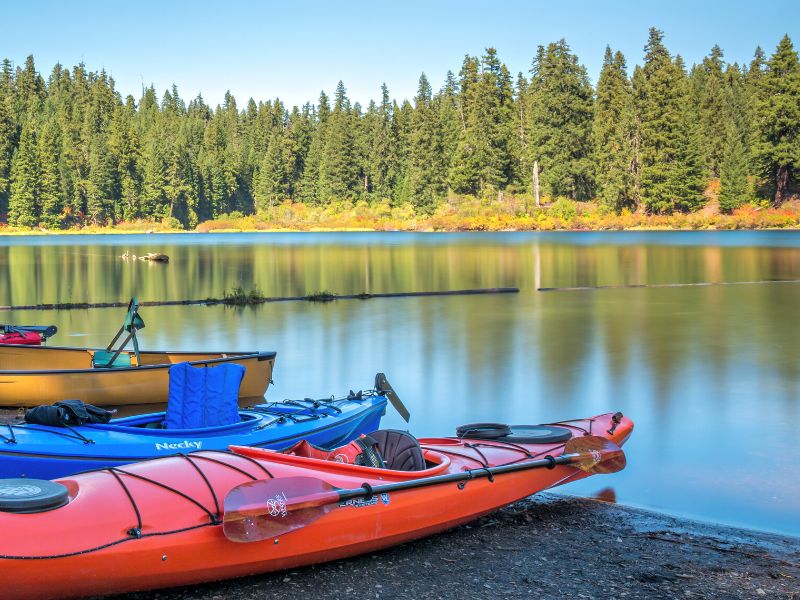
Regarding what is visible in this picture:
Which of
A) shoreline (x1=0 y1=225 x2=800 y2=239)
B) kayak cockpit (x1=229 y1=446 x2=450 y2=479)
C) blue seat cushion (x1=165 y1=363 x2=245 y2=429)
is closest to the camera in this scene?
kayak cockpit (x1=229 y1=446 x2=450 y2=479)

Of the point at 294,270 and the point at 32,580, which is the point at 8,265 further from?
the point at 32,580

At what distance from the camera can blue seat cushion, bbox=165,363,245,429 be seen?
27.1 feet

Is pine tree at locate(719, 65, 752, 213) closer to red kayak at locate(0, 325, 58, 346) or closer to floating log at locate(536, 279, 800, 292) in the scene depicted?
floating log at locate(536, 279, 800, 292)

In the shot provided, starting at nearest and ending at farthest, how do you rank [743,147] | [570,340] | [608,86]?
1. [570,340]
2. [743,147]
3. [608,86]

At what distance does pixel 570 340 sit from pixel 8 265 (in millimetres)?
38466

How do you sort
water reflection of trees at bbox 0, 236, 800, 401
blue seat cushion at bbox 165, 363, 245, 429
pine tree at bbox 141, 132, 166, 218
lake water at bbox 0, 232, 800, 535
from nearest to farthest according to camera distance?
blue seat cushion at bbox 165, 363, 245, 429
lake water at bbox 0, 232, 800, 535
water reflection of trees at bbox 0, 236, 800, 401
pine tree at bbox 141, 132, 166, 218

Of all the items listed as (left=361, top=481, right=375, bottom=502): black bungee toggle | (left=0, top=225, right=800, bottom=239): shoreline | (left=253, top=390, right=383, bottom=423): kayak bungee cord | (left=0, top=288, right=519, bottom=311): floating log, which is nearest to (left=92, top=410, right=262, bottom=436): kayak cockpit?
(left=253, top=390, right=383, bottom=423): kayak bungee cord

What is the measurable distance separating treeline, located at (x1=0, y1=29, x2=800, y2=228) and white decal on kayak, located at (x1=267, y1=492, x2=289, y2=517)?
3112 inches

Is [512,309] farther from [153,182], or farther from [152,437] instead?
[153,182]

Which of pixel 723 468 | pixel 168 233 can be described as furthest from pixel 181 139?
pixel 723 468

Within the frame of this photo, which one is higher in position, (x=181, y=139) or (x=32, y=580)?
(x=181, y=139)

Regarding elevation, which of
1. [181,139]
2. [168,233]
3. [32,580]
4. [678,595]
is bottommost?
[678,595]

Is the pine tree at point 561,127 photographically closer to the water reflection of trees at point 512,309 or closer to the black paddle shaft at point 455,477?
the water reflection of trees at point 512,309

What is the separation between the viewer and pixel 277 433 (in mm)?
8281
